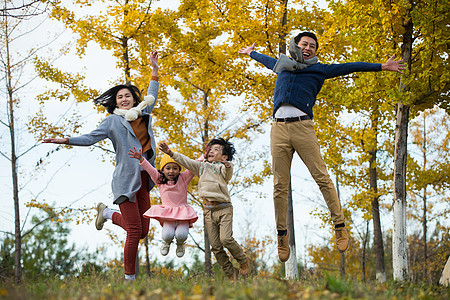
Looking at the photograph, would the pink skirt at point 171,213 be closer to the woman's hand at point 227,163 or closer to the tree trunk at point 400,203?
the woman's hand at point 227,163

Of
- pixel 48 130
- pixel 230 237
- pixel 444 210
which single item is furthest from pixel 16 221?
pixel 444 210

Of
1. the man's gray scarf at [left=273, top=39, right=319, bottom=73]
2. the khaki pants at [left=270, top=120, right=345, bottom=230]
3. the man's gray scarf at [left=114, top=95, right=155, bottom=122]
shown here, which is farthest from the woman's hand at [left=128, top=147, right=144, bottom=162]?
the man's gray scarf at [left=273, top=39, right=319, bottom=73]

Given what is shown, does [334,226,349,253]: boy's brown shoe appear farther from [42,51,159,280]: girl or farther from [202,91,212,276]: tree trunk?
[202,91,212,276]: tree trunk

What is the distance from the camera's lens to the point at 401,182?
7934 millimetres

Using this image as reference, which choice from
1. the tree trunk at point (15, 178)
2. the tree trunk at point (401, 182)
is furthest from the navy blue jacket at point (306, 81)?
the tree trunk at point (15, 178)

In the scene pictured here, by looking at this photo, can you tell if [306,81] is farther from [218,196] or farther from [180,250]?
[180,250]

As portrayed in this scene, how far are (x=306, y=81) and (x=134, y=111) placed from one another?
2.03 meters

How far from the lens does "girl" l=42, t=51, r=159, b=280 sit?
508 centimetres

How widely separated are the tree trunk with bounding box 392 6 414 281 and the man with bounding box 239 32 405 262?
299cm

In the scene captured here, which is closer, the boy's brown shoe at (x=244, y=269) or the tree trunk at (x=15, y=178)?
the boy's brown shoe at (x=244, y=269)

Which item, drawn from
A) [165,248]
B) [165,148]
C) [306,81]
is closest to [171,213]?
[165,248]

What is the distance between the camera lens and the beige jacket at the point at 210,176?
5.46 meters

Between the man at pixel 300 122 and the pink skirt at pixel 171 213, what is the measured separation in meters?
1.08

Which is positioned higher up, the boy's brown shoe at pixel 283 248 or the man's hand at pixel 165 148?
the man's hand at pixel 165 148
